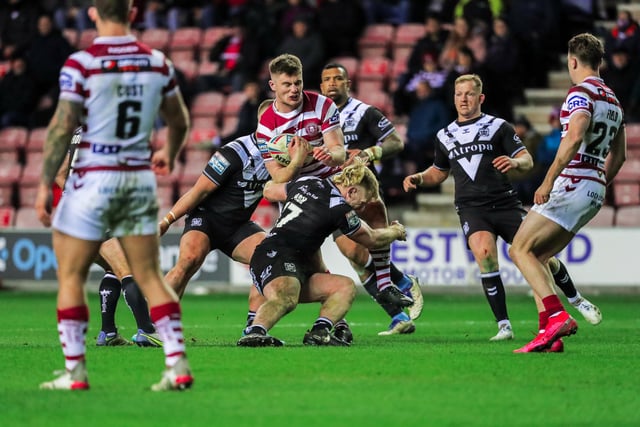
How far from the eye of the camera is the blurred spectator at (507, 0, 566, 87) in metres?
20.7

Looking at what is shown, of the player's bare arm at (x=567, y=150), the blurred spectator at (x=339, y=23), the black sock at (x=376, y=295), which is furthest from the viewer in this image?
the blurred spectator at (x=339, y=23)

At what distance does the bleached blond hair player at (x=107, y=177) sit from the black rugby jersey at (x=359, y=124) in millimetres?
5275

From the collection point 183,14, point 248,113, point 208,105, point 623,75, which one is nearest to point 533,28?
point 623,75

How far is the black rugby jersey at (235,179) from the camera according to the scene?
35.4 ft

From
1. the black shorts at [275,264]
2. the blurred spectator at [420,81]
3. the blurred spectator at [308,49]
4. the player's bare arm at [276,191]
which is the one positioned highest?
the blurred spectator at [308,49]

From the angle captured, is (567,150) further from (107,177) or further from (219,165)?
(107,177)

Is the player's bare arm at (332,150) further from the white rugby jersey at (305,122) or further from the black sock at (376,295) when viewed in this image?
the black sock at (376,295)

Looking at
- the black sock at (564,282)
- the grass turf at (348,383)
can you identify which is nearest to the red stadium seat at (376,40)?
the grass turf at (348,383)

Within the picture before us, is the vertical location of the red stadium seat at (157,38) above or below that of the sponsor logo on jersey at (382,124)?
above

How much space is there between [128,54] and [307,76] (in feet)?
47.2

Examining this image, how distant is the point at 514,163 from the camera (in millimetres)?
10328

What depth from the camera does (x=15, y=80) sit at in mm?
23125

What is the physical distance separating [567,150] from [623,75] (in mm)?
10841

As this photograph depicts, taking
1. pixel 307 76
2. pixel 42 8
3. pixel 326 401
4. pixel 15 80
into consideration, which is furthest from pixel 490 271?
pixel 42 8
